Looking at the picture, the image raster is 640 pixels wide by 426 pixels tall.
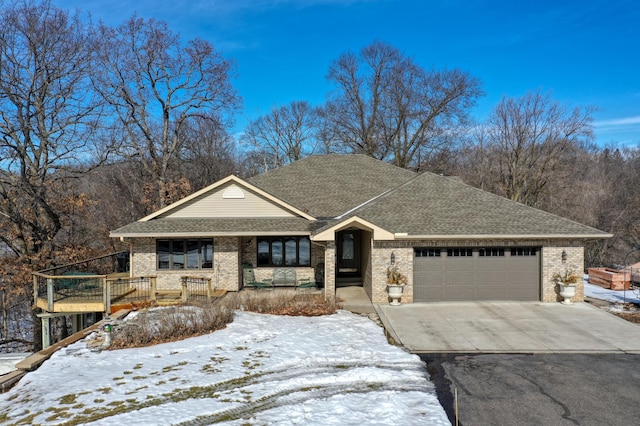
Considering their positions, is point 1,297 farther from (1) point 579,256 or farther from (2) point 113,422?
(1) point 579,256

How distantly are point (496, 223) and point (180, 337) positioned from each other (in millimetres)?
11652

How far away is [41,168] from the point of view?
2134 cm

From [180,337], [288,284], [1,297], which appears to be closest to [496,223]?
[288,284]

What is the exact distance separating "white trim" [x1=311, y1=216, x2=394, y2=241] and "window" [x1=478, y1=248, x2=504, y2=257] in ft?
12.1

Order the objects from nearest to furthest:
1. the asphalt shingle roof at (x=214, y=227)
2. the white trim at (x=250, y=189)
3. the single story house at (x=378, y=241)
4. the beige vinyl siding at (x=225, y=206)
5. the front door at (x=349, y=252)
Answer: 1. the single story house at (x=378, y=241)
2. the asphalt shingle roof at (x=214, y=227)
3. the white trim at (x=250, y=189)
4. the beige vinyl siding at (x=225, y=206)
5. the front door at (x=349, y=252)

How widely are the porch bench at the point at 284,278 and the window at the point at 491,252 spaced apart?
24.9 ft

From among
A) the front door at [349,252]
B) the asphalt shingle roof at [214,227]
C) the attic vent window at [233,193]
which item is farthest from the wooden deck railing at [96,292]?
the front door at [349,252]

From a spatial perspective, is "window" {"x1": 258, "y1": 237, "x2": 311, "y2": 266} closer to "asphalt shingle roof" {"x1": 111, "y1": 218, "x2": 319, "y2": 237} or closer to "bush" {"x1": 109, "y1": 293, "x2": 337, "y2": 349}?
"asphalt shingle roof" {"x1": 111, "y1": 218, "x2": 319, "y2": 237}

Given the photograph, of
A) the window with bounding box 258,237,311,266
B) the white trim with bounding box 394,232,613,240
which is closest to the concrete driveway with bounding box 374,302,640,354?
the white trim with bounding box 394,232,613,240

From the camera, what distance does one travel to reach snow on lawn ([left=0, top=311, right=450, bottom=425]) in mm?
6715

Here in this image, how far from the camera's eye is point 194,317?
11602 mm

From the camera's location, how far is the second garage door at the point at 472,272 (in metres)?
15.0

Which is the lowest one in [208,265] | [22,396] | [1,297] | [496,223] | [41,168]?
[1,297]

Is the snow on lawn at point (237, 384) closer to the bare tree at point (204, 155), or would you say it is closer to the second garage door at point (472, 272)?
the second garage door at point (472, 272)
